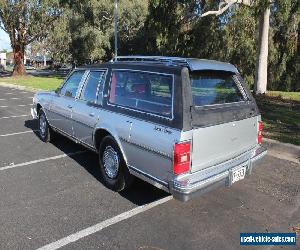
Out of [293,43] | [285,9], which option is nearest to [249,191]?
[285,9]

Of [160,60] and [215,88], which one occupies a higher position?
[160,60]

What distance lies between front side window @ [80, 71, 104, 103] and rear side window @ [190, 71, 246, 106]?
1.66 meters

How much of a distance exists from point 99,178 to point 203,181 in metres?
2.16

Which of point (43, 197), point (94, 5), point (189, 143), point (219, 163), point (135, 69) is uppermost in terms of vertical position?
point (94, 5)

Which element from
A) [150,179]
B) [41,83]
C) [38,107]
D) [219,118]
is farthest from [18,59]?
[219,118]

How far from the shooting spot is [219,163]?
15.0 ft

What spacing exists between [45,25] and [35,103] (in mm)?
28491

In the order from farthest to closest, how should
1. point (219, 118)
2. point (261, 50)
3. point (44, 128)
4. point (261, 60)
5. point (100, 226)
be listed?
point (261, 60) < point (261, 50) < point (44, 128) < point (219, 118) < point (100, 226)

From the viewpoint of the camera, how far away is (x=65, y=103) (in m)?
6.66

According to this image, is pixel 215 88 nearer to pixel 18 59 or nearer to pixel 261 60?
pixel 261 60

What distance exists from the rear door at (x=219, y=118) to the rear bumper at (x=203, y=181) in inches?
3.3

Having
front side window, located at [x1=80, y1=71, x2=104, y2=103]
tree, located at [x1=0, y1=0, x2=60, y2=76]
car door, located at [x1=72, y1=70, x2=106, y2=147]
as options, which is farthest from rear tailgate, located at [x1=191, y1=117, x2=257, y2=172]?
tree, located at [x1=0, y1=0, x2=60, y2=76]

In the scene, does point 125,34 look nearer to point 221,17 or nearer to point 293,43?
point 221,17

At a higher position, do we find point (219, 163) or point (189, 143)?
point (189, 143)
